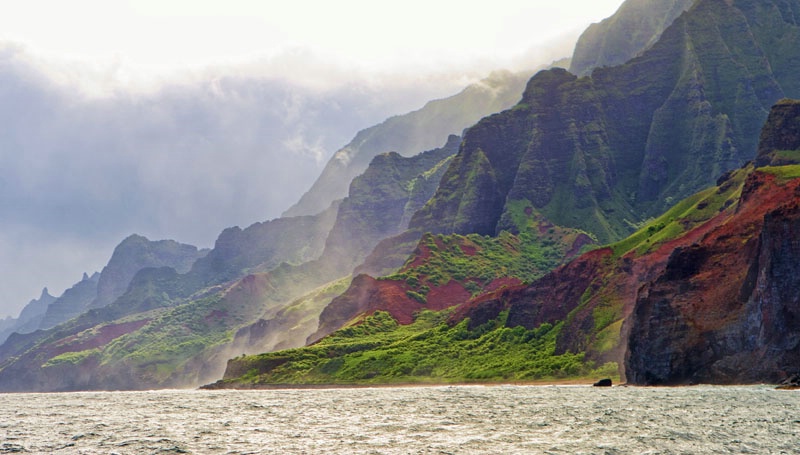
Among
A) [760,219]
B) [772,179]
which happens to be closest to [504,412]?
[760,219]

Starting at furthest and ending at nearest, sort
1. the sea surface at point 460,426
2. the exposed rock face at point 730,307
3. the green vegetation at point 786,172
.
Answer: the green vegetation at point 786,172
the exposed rock face at point 730,307
the sea surface at point 460,426

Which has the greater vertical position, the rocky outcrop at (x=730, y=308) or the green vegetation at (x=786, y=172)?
the green vegetation at (x=786, y=172)

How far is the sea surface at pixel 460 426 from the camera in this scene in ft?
239

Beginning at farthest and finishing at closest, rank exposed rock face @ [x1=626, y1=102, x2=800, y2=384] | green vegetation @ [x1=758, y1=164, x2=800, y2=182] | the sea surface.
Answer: green vegetation @ [x1=758, y1=164, x2=800, y2=182]
exposed rock face @ [x1=626, y1=102, x2=800, y2=384]
the sea surface

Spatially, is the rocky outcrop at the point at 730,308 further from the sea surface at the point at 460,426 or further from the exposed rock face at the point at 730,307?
the sea surface at the point at 460,426

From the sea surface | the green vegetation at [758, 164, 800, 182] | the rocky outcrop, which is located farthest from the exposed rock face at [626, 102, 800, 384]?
the sea surface

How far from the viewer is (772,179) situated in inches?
6491

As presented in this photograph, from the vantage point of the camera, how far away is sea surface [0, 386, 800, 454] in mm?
72812

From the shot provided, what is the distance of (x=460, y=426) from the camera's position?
292ft

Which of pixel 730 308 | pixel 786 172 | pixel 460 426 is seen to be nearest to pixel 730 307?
pixel 730 308

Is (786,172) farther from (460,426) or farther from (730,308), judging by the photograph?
(460,426)

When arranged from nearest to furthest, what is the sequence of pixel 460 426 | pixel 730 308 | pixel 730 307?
1. pixel 460 426
2. pixel 730 308
3. pixel 730 307

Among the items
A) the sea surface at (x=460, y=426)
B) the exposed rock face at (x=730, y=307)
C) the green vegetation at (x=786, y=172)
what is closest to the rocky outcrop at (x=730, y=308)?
the exposed rock face at (x=730, y=307)

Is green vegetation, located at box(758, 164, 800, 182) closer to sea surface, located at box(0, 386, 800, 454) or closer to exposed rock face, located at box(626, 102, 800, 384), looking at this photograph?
exposed rock face, located at box(626, 102, 800, 384)
